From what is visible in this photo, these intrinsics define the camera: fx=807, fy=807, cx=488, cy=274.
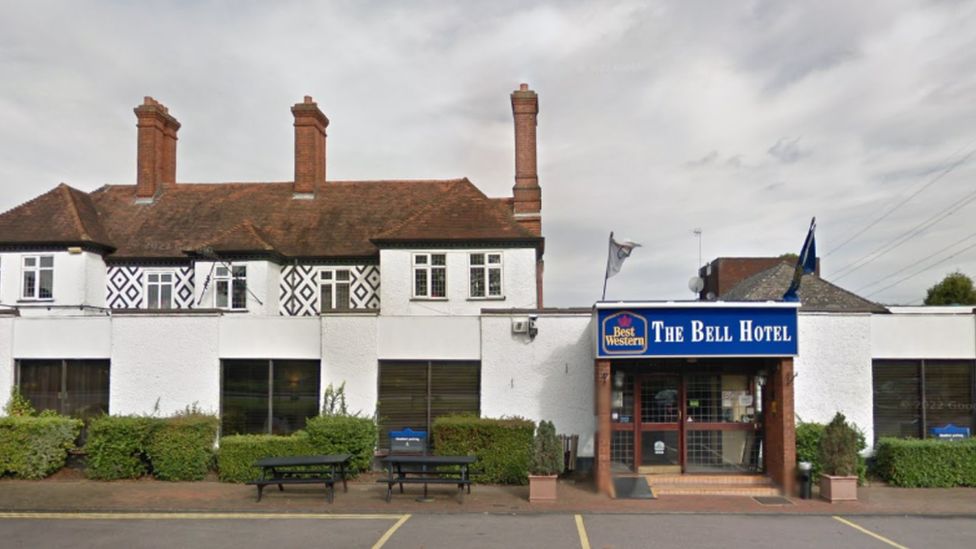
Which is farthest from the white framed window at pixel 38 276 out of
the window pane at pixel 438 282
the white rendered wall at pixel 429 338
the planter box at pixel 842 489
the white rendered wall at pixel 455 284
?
the planter box at pixel 842 489

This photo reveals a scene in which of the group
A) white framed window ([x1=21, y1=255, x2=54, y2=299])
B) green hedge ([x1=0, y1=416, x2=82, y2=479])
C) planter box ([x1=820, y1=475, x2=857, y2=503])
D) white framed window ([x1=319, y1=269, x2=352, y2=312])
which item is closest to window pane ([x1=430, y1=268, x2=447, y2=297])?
white framed window ([x1=319, y1=269, x2=352, y2=312])

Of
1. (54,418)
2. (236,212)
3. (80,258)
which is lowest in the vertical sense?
(54,418)

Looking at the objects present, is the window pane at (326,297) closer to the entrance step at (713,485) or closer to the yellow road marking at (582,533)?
the entrance step at (713,485)

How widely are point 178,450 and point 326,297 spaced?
9.30 metres

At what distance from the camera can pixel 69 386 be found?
18203 millimetres

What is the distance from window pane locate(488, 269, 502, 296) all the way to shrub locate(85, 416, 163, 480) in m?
9.59

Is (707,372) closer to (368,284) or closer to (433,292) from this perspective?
(433,292)

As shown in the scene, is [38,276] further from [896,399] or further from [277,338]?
[896,399]

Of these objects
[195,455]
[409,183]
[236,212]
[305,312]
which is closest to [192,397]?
[195,455]

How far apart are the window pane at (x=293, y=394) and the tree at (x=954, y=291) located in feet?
166

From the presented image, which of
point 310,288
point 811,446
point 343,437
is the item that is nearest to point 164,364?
point 343,437

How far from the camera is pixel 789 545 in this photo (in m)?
10.9

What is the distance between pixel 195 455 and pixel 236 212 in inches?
497

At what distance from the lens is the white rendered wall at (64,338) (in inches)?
715
